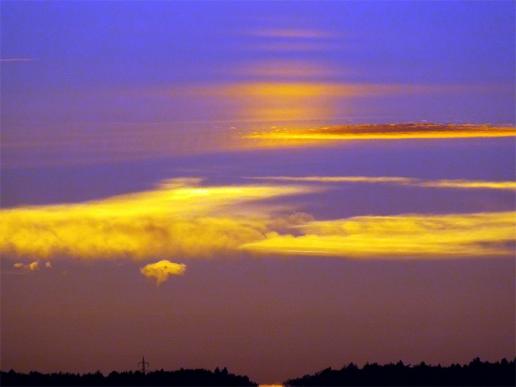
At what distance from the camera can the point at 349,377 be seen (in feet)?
346

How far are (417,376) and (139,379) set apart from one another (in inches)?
701

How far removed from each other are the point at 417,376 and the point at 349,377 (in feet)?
16.4

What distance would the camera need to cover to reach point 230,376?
106 m

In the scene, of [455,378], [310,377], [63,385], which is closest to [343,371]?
[310,377]

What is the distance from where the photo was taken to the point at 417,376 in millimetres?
102750

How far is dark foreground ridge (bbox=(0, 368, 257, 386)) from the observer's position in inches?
3706

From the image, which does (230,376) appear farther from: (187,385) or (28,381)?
(28,381)

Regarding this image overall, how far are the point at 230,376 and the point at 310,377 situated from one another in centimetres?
545

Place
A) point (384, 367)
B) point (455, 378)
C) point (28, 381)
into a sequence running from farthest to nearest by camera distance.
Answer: point (384, 367), point (455, 378), point (28, 381)

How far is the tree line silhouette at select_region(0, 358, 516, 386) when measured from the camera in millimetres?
96188

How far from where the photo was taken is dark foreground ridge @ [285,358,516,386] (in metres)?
97.1

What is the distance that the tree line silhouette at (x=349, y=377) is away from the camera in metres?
96.2

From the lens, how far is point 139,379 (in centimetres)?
10106

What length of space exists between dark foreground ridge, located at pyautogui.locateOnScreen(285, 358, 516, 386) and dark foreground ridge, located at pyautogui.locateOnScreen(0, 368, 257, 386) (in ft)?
15.9
